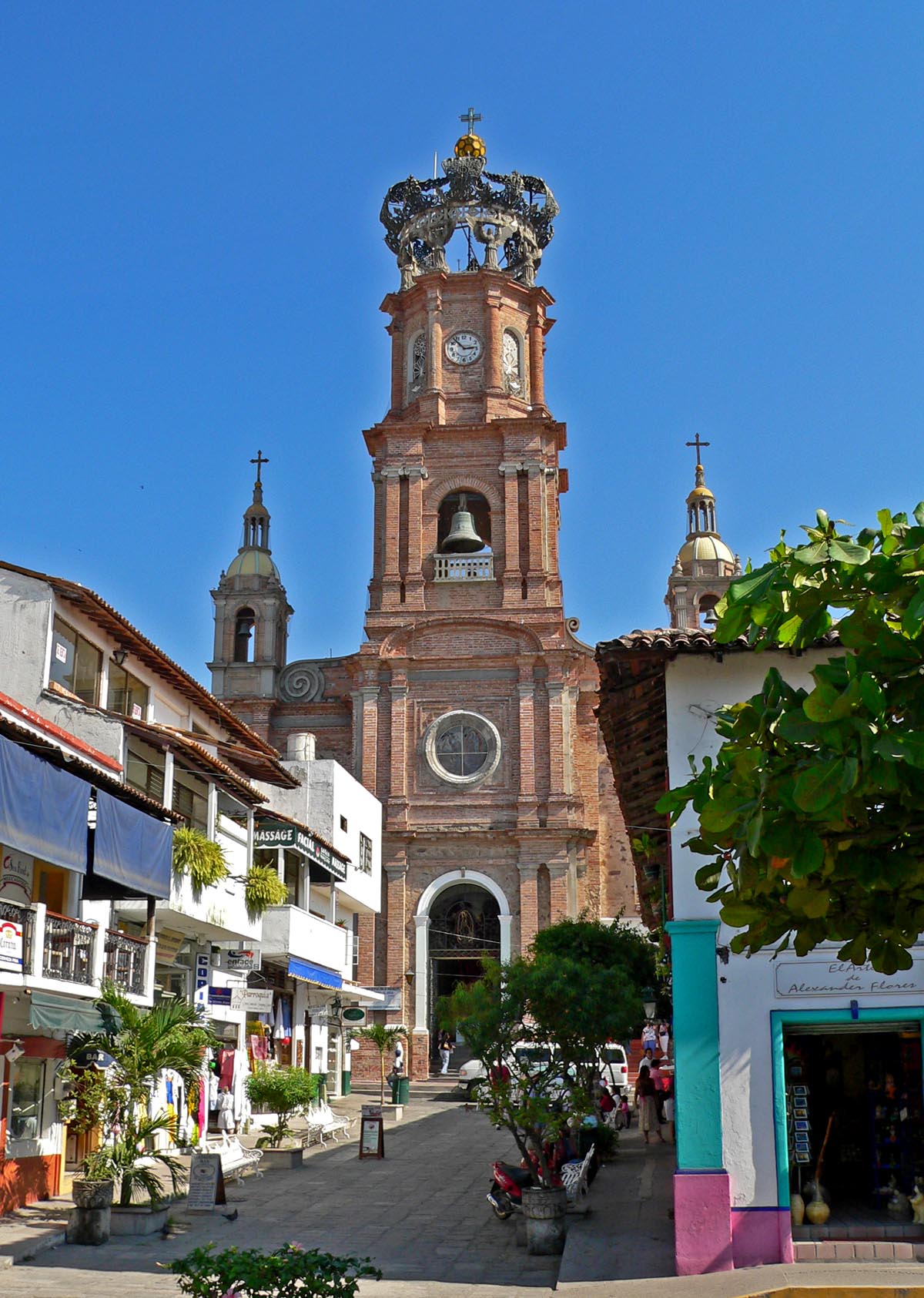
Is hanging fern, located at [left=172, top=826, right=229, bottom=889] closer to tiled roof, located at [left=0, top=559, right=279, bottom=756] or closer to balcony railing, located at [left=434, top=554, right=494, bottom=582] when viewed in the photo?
tiled roof, located at [left=0, top=559, right=279, bottom=756]

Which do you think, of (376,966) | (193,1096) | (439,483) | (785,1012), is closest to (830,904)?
(785,1012)

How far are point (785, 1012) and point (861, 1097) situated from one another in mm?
1743

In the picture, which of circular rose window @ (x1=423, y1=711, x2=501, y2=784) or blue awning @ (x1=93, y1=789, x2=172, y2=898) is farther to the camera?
circular rose window @ (x1=423, y1=711, x2=501, y2=784)

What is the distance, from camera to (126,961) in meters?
21.2

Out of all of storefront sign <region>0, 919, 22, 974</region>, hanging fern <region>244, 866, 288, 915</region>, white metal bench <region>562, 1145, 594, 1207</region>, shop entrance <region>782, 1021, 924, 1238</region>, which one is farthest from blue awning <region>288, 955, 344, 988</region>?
shop entrance <region>782, 1021, 924, 1238</region>

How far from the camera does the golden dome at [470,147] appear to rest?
2064 inches

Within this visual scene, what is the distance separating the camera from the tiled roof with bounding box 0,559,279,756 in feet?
74.1

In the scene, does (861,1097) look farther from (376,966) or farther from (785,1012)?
(376,966)

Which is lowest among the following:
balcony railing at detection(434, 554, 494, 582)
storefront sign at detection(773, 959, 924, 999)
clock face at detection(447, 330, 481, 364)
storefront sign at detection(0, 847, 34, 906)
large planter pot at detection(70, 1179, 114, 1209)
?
large planter pot at detection(70, 1179, 114, 1209)

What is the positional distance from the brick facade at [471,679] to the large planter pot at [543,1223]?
2595cm

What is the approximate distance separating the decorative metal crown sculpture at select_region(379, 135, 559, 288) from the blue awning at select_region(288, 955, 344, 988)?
26.6m

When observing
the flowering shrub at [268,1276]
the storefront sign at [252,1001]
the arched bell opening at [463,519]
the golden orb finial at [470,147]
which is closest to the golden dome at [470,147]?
the golden orb finial at [470,147]

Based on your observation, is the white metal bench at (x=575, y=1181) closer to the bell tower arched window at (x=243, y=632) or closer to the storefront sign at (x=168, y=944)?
the storefront sign at (x=168, y=944)

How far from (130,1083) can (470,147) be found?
42729mm
